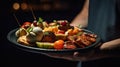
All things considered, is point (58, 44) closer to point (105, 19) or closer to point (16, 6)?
point (105, 19)

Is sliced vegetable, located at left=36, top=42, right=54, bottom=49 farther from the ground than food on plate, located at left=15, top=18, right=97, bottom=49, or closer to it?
closer to it

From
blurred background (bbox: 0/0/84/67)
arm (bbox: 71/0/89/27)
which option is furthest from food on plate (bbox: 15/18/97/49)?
blurred background (bbox: 0/0/84/67)

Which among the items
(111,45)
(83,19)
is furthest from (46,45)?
(83,19)

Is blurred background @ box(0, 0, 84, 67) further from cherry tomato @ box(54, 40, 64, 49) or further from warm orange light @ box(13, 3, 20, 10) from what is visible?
cherry tomato @ box(54, 40, 64, 49)

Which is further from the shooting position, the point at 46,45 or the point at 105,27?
the point at 105,27

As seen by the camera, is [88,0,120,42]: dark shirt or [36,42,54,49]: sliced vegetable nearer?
[36,42,54,49]: sliced vegetable

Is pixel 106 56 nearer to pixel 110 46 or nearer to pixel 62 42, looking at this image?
pixel 110 46
